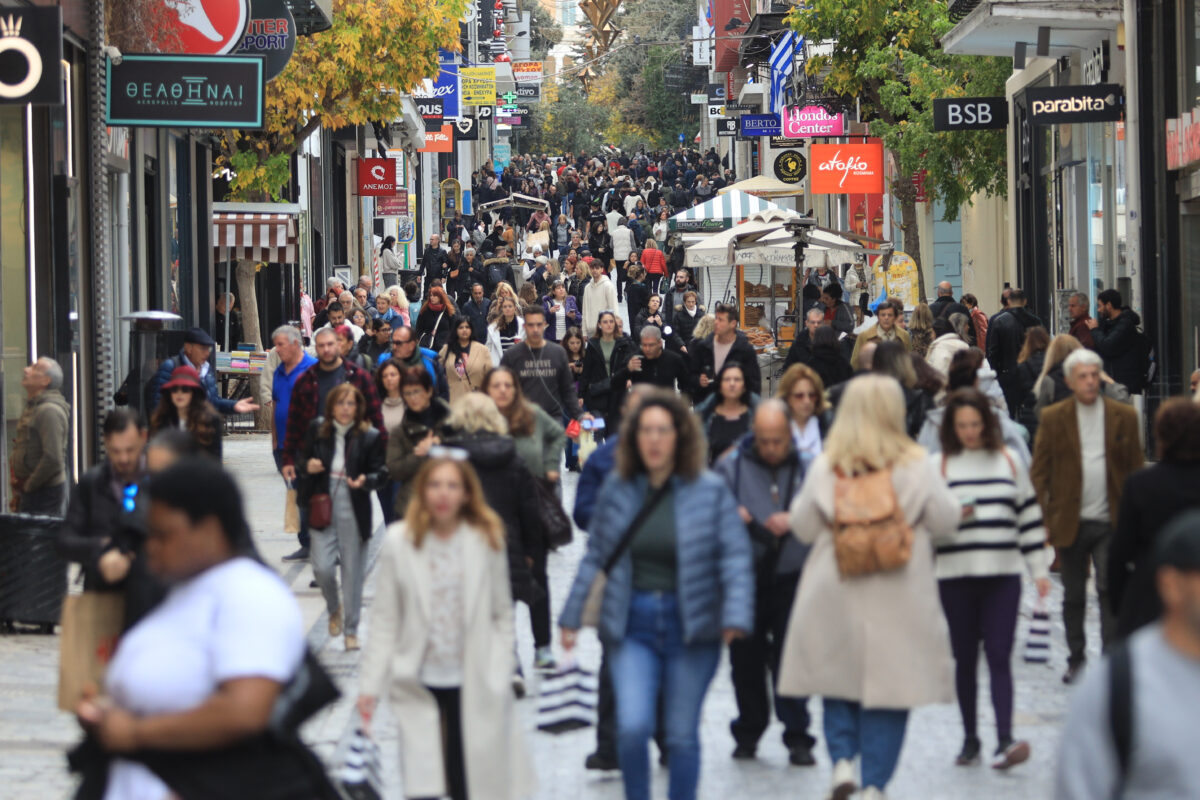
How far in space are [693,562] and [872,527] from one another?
758 millimetres

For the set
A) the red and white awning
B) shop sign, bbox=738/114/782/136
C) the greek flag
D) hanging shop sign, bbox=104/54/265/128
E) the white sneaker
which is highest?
the greek flag

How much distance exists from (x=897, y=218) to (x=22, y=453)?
3093 centimetres

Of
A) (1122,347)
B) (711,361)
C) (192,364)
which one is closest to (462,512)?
(192,364)

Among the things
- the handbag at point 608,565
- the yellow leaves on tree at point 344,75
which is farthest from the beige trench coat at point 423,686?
the yellow leaves on tree at point 344,75

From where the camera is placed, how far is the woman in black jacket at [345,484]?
406 inches

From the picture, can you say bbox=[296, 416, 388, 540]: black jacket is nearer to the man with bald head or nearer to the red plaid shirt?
the red plaid shirt

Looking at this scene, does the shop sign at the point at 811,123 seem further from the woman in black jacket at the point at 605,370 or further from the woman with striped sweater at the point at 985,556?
the woman with striped sweater at the point at 985,556

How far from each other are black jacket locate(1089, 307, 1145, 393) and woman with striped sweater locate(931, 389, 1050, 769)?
31.4ft

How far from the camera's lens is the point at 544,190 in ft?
207

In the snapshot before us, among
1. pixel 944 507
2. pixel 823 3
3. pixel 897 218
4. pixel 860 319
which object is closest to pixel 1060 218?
pixel 860 319

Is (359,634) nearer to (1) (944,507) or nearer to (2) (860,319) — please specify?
(1) (944,507)

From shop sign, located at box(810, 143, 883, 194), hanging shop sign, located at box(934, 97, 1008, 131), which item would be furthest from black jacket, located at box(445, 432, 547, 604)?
shop sign, located at box(810, 143, 883, 194)

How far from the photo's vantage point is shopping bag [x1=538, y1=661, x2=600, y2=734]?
6824mm

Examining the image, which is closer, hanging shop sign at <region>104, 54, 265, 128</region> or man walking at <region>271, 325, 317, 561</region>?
man walking at <region>271, 325, 317, 561</region>
